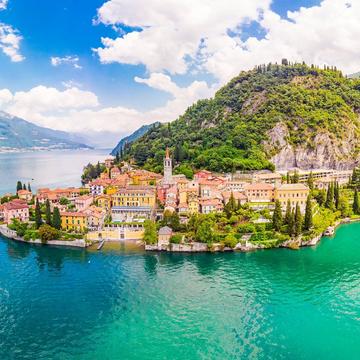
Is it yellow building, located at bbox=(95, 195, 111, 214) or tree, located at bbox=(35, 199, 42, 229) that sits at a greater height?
yellow building, located at bbox=(95, 195, 111, 214)

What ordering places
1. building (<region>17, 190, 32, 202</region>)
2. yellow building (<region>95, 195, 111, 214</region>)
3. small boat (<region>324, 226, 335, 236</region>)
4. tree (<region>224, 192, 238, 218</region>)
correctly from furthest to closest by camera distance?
building (<region>17, 190, 32, 202</region>)
yellow building (<region>95, 195, 111, 214</region>)
tree (<region>224, 192, 238, 218</region>)
small boat (<region>324, 226, 335, 236</region>)

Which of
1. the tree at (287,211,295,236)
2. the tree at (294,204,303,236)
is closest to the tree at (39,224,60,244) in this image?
the tree at (287,211,295,236)

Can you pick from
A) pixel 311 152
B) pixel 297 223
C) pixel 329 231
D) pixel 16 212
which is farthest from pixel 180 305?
pixel 311 152

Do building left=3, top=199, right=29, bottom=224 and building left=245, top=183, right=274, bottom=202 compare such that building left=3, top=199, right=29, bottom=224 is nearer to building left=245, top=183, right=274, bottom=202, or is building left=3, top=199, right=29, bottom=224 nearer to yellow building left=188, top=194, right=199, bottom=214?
yellow building left=188, top=194, right=199, bottom=214

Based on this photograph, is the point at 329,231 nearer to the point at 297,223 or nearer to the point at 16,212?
the point at 297,223

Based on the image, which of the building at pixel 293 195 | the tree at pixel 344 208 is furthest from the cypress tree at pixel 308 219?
the tree at pixel 344 208

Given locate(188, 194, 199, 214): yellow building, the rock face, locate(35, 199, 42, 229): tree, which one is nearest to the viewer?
locate(35, 199, 42, 229): tree

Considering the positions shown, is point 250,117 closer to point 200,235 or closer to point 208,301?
point 200,235

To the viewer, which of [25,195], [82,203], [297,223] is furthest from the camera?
[25,195]
